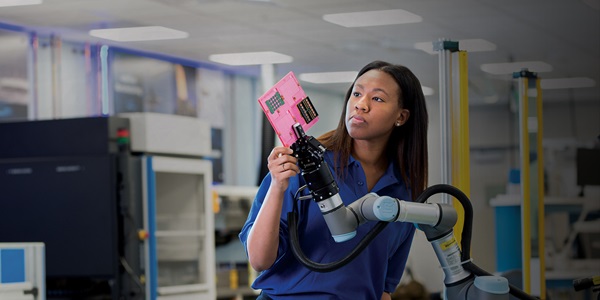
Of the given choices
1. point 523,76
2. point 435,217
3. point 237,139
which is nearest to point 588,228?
point 523,76

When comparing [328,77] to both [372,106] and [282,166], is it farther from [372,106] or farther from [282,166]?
[282,166]

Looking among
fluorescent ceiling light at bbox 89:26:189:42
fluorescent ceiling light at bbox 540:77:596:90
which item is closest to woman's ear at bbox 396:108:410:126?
fluorescent ceiling light at bbox 540:77:596:90

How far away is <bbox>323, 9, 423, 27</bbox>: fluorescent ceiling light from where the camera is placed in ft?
23.5

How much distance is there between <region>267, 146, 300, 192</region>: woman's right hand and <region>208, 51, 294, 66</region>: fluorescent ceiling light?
7.05m

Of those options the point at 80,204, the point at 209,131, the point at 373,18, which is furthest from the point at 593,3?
the point at 80,204

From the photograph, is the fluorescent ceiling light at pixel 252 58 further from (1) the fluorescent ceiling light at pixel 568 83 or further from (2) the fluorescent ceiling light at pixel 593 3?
(1) the fluorescent ceiling light at pixel 568 83

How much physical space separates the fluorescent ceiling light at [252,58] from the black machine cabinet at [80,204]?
344 centimetres

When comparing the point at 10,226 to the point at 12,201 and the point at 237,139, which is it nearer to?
the point at 12,201

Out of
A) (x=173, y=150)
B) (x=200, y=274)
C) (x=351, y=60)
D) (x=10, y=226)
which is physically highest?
(x=351, y=60)

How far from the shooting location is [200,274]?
6.40 meters

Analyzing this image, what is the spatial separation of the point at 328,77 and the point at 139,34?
2.46 m

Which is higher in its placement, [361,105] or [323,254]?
[361,105]

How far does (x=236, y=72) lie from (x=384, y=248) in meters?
8.38

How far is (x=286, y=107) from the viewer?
1.86 m
